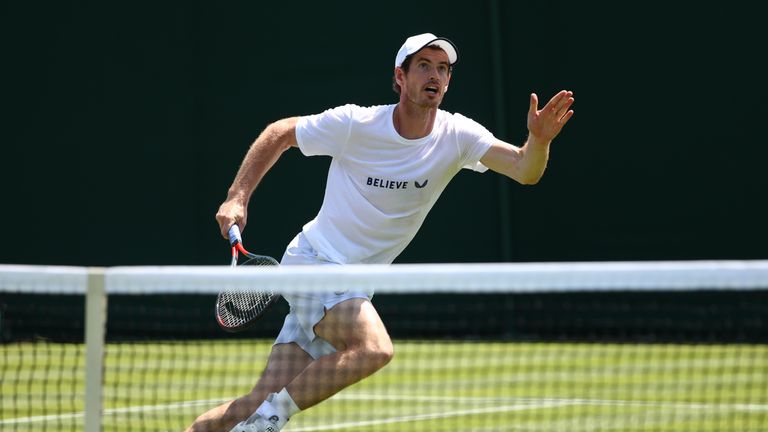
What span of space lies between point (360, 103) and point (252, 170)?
625 centimetres

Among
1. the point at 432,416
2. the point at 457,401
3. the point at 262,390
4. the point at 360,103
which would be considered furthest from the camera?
the point at 360,103

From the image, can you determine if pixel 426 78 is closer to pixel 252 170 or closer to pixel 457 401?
pixel 252 170

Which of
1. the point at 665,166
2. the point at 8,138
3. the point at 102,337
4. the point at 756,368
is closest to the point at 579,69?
the point at 665,166

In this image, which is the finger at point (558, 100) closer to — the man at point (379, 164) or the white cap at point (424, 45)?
the man at point (379, 164)

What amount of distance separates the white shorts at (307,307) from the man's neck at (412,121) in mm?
538

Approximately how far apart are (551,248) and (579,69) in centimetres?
151

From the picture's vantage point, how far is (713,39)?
10.5m

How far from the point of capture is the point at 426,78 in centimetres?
476

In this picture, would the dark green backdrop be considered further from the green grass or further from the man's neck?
the man's neck

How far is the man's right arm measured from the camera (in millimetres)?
4477

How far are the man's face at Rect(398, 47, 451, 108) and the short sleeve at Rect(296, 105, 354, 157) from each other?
23cm

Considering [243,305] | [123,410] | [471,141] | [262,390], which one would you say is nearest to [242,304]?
[243,305]

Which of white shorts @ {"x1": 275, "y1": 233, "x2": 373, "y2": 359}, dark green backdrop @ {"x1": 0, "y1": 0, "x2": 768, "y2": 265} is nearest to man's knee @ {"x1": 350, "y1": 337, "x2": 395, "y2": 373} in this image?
white shorts @ {"x1": 275, "y1": 233, "x2": 373, "y2": 359}

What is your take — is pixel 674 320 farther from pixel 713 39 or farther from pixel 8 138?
pixel 8 138
